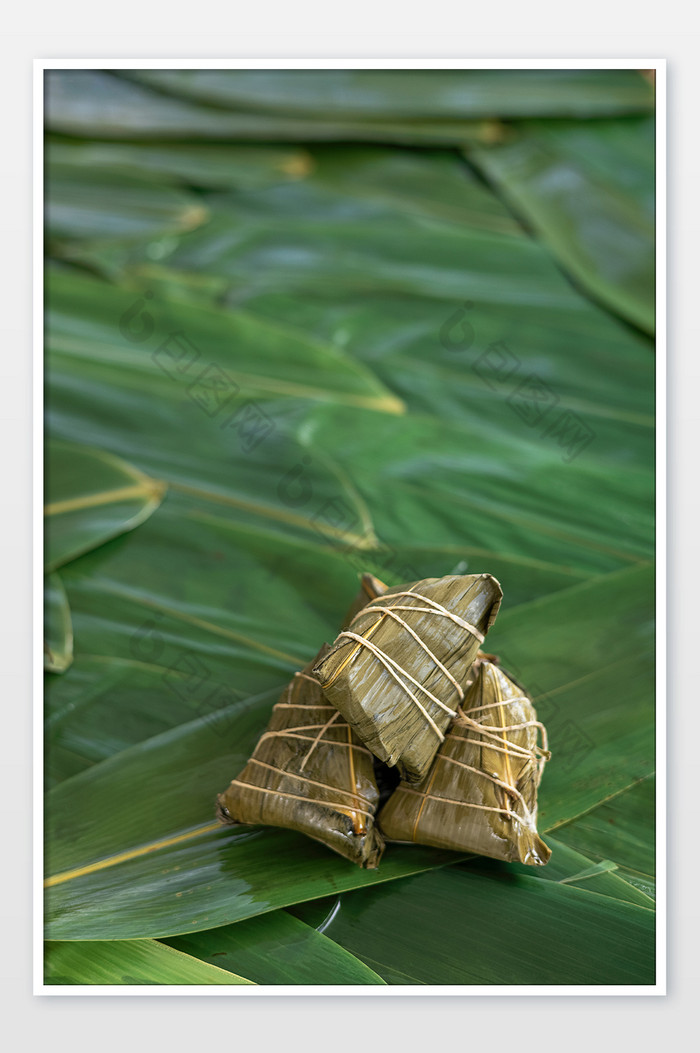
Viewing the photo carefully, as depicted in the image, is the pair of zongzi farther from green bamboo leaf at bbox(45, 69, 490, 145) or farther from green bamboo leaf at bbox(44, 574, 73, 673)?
green bamboo leaf at bbox(45, 69, 490, 145)

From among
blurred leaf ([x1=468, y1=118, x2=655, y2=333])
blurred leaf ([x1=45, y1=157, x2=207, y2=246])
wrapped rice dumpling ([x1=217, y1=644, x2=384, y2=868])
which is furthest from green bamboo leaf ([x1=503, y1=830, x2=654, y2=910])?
blurred leaf ([x1=45, y1=157, x2=207, y2=246])

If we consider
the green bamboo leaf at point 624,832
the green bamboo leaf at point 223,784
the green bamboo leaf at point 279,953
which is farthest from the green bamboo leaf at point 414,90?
the green bamboo leaf at point 279,953

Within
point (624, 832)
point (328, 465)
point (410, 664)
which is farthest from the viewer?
point (328, 465)

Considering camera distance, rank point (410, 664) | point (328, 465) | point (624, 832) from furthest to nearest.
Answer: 1. point (328, 465)
2. point (624, 832)
3. point (410, 664)

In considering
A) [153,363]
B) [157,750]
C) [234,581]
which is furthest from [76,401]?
[157,750]

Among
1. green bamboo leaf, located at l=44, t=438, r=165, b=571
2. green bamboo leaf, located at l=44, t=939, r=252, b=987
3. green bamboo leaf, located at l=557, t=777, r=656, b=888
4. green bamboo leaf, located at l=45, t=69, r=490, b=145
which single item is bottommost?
green bamboo leaf, located at l=44, t=939, r=252, b=987

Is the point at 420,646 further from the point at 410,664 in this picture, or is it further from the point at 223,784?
the point at 223,784

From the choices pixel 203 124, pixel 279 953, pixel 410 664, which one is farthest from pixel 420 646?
pixel 203 124
